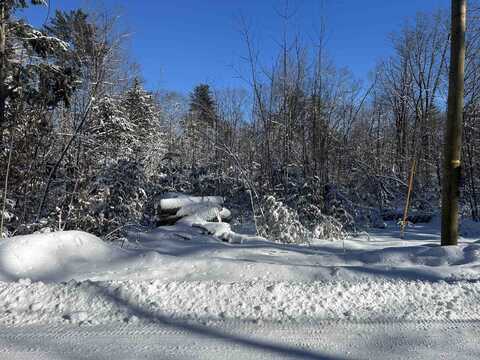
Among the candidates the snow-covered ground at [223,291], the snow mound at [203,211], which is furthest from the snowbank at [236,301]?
the snow mound at [203,211]

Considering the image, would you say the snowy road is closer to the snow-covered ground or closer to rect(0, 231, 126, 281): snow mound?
the snow-covered ground

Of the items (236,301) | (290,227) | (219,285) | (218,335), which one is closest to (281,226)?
(290,227)

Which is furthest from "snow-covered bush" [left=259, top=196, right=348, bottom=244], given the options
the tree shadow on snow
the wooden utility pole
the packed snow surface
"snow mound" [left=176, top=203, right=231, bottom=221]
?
the tree shadow on snow

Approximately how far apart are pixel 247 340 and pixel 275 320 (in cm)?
36

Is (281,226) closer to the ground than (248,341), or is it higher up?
higher up

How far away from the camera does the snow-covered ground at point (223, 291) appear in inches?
104

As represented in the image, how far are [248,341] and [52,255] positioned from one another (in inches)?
106

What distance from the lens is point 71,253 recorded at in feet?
13.1

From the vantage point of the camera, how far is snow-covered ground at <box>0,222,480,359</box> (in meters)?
2.63

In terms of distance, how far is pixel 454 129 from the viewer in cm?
469

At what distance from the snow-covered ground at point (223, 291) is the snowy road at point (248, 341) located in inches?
0.9

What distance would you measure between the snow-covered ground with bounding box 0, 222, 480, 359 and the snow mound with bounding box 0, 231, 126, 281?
0.03ft

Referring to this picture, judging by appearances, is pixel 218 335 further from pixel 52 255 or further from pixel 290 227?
pixel 290 227

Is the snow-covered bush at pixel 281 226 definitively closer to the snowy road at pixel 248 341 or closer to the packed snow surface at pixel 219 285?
the packed snow surface at pixel 219 285
